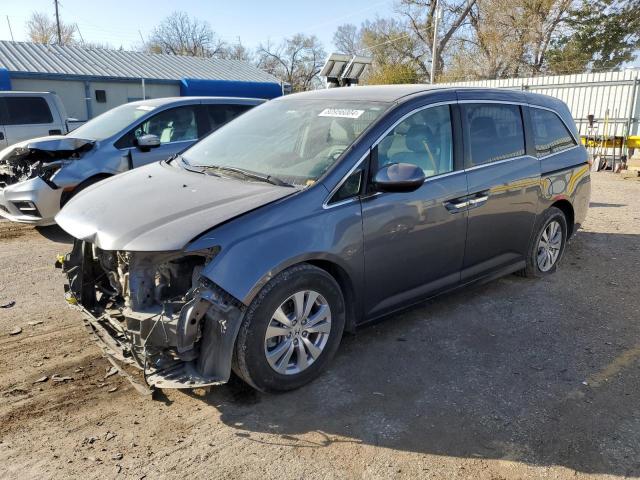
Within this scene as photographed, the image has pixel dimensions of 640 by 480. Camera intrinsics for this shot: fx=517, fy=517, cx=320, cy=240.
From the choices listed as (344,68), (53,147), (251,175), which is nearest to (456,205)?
(251,175)

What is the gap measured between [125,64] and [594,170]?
23176 millimetres

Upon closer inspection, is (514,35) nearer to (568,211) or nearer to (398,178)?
(568,211)

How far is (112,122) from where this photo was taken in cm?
733

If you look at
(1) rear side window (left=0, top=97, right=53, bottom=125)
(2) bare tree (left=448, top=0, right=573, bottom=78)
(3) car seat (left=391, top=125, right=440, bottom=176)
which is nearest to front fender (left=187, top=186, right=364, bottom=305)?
(3) car seat (left=391, top=125, right=440, bottom=176)

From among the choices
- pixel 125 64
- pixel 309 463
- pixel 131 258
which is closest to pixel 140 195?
pixel 131 258

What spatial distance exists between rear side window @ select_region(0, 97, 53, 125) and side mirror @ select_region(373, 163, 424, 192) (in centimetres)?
891

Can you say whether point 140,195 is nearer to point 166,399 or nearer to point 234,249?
point 234,249

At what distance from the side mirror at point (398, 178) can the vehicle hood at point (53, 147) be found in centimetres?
482

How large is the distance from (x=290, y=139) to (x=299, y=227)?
3.42 ft

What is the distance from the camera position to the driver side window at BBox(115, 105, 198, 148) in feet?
22.9

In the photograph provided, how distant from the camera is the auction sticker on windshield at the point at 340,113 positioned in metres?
3.74

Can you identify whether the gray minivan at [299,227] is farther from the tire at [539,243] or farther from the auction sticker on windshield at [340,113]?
the tire at [539,243]

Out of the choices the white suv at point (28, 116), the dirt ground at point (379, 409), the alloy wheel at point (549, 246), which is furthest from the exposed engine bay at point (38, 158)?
the alloy wheel at point (549, 246)

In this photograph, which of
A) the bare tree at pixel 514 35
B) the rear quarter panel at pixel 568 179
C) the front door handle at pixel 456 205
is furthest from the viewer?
the bare tree at pixel 514 35
